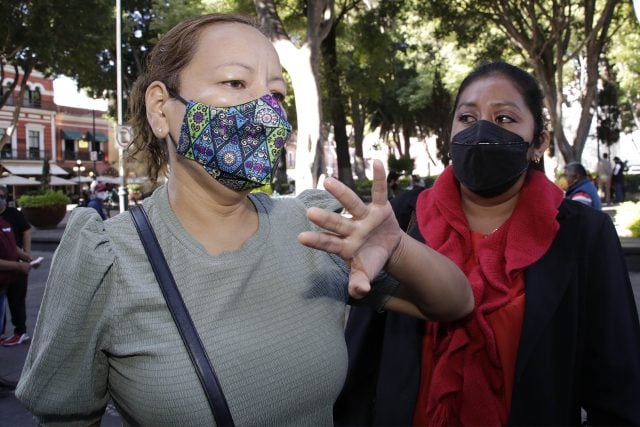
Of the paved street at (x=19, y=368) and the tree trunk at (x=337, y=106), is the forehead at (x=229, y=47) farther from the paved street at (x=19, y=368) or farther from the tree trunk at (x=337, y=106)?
the tree trunk at (x=337, y=106)

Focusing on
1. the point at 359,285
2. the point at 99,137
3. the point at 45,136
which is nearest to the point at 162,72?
the point at 359,285

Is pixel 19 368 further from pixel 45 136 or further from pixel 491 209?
pixel 45 136

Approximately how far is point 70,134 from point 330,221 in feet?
173

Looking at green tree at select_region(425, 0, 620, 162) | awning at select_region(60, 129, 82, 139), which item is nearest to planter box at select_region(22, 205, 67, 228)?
green tree at select_region(425, 0, 620, 162)

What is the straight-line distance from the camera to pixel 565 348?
2002 millimetres

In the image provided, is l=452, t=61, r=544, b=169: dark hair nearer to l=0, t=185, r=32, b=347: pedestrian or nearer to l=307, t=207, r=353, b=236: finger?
l=307, t=207, r=353, b=236: finger

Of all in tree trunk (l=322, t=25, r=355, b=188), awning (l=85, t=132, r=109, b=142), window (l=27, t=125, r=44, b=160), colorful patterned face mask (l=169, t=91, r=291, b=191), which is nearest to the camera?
colorful patterned face mask (l=169, t=91, r=291, b=191)

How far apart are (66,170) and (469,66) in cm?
3681

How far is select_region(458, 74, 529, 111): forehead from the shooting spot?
233 cm

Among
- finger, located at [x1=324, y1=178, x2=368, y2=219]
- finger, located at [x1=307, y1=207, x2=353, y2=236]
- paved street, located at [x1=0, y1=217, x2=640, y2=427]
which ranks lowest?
paved street, located at [x1=0, y1=217, x2=640, y2=427]

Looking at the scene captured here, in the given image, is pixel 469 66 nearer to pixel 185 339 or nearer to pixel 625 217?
pixel 625 217

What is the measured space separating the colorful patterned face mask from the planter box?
17.4 meters

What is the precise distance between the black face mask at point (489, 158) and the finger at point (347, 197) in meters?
1.12

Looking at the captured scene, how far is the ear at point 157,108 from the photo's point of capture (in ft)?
5.57
